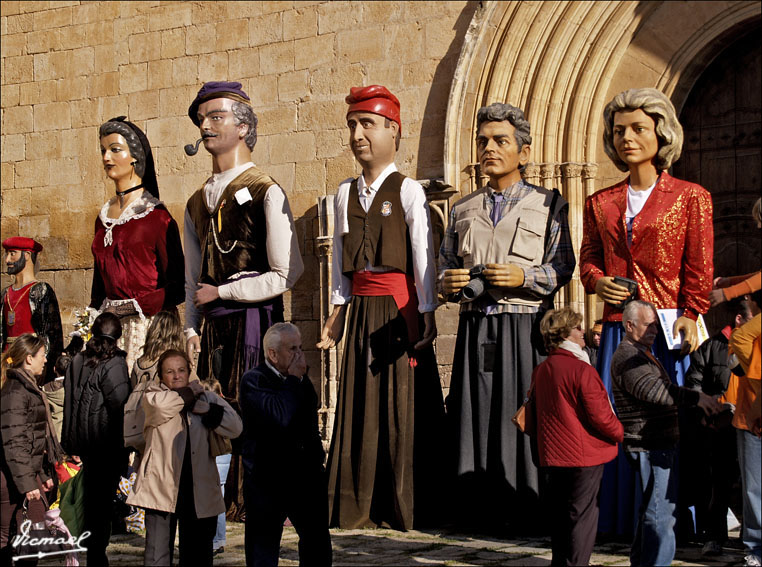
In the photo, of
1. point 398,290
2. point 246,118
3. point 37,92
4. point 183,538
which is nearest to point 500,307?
point 398,290

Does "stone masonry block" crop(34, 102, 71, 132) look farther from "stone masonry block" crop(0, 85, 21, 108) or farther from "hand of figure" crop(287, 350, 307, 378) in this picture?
"hand of figure" crop(287, 350, 307, 378)

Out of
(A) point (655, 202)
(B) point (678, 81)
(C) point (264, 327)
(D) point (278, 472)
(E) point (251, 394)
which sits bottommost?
(D) point (278, 472)

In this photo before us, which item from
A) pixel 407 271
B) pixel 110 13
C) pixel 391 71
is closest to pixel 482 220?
pixel 407 271

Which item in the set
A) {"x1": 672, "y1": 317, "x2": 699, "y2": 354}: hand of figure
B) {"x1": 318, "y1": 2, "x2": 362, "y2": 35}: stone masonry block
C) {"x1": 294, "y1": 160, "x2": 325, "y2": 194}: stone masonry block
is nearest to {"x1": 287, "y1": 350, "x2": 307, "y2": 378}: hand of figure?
{"x1": 672, "y1": 317, "x2": 699, "y2": 354}: hand of figure

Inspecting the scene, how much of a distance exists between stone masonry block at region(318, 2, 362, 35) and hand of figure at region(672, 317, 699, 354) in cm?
581

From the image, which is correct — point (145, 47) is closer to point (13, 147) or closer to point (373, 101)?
point (13, 147)

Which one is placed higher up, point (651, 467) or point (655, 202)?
point (655, 202)

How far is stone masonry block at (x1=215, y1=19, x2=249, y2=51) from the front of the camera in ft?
37.0

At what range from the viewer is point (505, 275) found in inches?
238

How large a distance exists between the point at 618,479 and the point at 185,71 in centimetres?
712

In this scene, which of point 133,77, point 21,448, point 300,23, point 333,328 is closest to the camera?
point 21,448

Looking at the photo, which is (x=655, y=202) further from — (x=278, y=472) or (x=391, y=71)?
(x=391, y=71)

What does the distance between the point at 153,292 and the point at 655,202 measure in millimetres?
2950

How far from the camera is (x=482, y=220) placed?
20.9 ft
